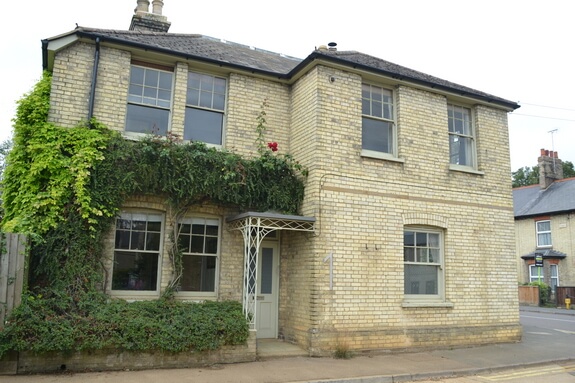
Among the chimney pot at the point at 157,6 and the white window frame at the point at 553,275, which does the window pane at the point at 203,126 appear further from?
the white window frame at the point at 553,275

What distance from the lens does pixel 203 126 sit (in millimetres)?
11133

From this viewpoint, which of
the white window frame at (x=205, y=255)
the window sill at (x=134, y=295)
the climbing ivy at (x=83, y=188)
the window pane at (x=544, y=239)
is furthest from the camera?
the window pane at (x=544, y=239)

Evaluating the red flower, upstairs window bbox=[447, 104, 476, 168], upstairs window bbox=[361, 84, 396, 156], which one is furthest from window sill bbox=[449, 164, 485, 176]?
the red flower

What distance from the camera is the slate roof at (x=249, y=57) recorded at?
1052cm

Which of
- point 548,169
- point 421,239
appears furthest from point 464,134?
point 548,169

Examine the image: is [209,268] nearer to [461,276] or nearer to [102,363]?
[102,363]

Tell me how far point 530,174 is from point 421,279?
52.2 m

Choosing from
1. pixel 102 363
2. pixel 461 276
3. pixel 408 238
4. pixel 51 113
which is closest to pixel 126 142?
pixel 51 113

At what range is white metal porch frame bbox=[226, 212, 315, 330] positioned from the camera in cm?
959

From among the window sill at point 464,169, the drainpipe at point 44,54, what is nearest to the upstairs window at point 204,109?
the drainpipe at point 44,54

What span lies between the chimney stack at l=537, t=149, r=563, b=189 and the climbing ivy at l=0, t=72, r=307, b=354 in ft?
90.0

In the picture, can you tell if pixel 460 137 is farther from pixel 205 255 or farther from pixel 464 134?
pixel 205 255

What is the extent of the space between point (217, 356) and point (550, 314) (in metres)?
20.2

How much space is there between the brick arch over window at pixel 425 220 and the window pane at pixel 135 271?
590cm
